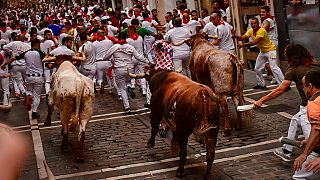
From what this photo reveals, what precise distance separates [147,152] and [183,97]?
2.12 metres

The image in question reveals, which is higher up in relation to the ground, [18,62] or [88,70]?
[18,62]

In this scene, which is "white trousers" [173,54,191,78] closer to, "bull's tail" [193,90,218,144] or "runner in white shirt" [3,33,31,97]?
"runner in white shirt" [3,33,31,97]

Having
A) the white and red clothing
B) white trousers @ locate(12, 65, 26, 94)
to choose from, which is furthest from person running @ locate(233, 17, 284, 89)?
white trousers @ locate(12, 65, 26, 94)

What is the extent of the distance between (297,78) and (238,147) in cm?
235

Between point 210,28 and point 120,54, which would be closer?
point 120,54

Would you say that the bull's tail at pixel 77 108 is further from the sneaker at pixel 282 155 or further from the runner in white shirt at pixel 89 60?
the runner in white shirt at pixel 89 60

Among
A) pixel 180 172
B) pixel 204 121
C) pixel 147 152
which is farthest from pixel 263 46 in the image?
pixel 204 121

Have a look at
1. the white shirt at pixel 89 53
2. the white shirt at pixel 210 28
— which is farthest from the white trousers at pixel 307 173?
the white shirt at pixel 210 28

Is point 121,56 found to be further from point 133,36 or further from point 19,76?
point 19,76

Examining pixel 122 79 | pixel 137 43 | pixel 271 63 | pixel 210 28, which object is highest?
pixel 210 28

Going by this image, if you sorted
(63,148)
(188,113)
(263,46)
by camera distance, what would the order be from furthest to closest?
(263,46) < (63,148) < (188,113)

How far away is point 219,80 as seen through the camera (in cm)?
1027

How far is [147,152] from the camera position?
977 cm

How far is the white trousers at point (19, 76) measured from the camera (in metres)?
16.0
